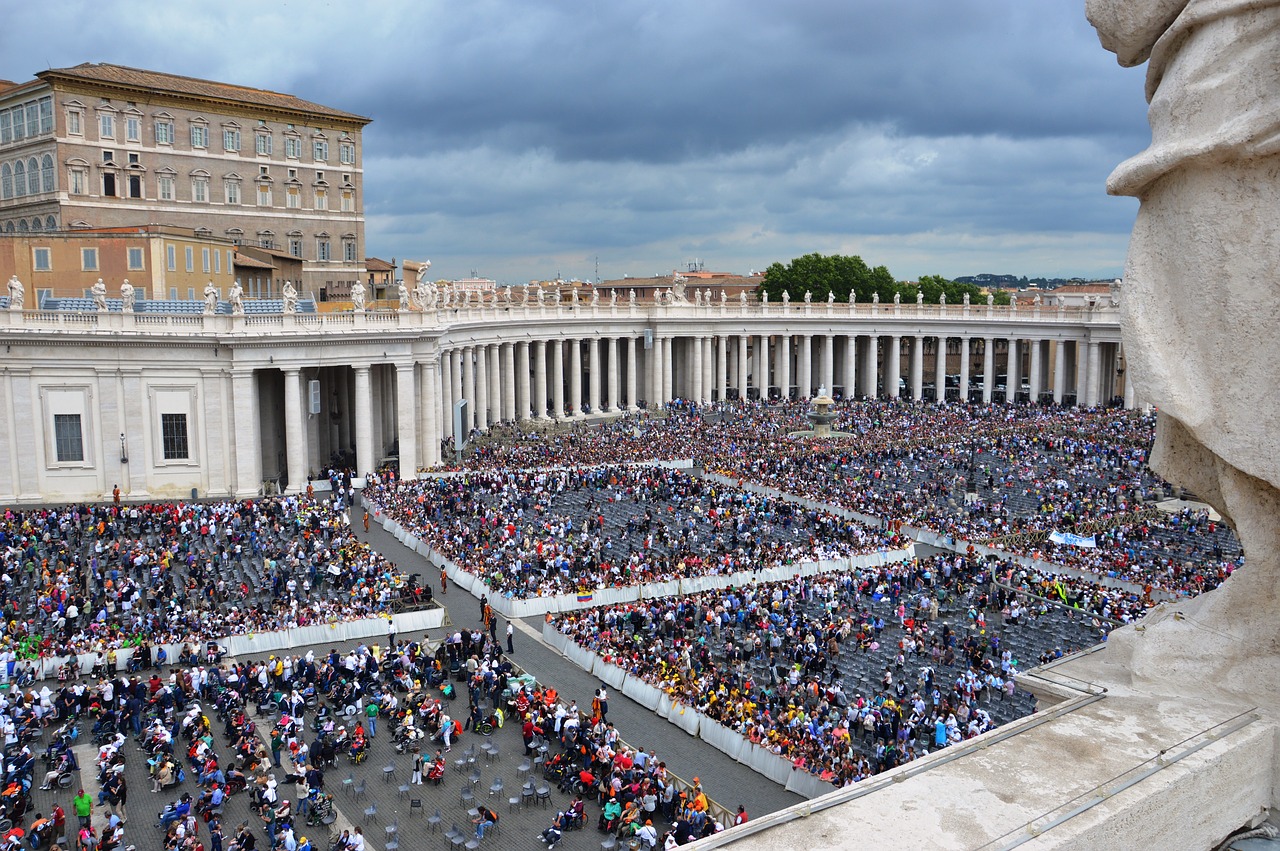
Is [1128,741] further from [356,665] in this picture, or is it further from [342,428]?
[342,428]

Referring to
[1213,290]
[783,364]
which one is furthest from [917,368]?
[1213,290]

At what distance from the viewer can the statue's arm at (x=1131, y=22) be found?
10.7 meters

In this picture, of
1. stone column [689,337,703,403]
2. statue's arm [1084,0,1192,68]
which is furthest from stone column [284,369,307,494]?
statue's arm [1084,0,1192,68]

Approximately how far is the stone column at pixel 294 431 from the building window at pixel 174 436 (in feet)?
15.5

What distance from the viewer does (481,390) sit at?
72.9 metres

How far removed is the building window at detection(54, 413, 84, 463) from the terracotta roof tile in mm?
32214

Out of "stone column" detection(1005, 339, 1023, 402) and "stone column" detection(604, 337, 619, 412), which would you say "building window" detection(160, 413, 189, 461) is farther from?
"stone column" detection(1005, 339, 1023, 402)

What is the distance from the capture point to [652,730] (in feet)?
82.7

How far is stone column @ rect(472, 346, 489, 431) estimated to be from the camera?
71.9m

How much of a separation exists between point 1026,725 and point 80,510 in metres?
42.3

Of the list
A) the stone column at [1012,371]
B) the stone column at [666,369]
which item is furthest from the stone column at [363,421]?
the stone column at [1012,371]

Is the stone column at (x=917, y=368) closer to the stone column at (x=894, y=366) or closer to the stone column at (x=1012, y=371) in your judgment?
the stone column at (x=894, y=366)

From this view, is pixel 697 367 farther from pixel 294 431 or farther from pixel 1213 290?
pixel 1213 290

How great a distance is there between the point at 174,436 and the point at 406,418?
1106 centimetres
